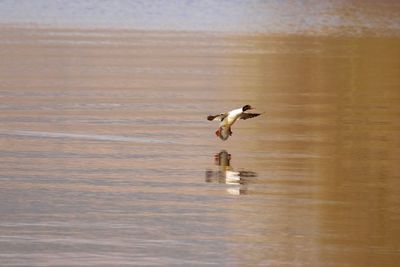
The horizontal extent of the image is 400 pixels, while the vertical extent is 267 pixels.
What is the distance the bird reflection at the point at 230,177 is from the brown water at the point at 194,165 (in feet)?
0.06

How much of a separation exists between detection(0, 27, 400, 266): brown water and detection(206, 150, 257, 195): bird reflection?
0.02 m

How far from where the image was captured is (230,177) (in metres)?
12.5

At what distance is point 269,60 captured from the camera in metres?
25.3

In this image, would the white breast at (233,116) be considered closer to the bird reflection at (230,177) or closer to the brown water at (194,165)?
the brown water at (194,165)

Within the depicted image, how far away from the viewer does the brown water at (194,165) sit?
966 cm

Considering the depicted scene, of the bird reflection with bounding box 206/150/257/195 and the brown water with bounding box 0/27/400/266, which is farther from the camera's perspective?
the bird reflection with bounding box 206/150/257/195

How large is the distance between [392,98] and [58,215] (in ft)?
30.3

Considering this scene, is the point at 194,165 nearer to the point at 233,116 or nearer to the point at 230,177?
the point at 230,177

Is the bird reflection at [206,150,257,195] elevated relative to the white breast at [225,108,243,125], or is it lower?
lower

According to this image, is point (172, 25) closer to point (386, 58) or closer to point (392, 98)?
point (386, 58)

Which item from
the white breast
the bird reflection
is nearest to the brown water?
the bird reflection

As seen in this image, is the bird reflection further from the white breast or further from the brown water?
the white breast

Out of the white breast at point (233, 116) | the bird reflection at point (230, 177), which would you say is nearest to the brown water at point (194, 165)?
the bird reflection at point (230, 177)

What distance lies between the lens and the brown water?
9664 millimetres
